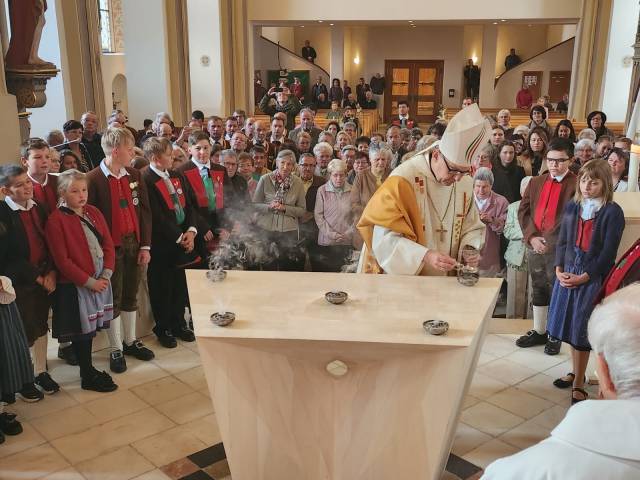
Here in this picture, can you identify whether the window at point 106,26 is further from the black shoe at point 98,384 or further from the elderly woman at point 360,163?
the black shoe at point 98,384

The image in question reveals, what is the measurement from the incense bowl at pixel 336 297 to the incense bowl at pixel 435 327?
453 mm

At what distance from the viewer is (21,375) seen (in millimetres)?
3791

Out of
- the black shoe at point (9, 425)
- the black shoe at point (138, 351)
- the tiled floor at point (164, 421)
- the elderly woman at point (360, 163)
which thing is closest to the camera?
the tiled floor at point (164, 421)

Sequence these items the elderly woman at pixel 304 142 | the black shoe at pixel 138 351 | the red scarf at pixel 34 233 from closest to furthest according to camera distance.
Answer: the red scarf at pixel 34 233
the black shoe at pixel 138 351
the elderly woman at pixel 304 142

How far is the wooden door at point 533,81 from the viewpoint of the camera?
Answer: 882 inches

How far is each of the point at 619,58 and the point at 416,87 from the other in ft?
32.3

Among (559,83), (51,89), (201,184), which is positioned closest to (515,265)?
(201,184)

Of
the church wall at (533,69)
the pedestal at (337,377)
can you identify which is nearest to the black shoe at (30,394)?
the pedestal at (337,377)

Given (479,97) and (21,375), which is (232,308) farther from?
(479,97)

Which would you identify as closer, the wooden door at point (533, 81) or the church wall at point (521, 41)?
the wooden door at point (533, 81)

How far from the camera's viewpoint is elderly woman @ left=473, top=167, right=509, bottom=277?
5797 mm

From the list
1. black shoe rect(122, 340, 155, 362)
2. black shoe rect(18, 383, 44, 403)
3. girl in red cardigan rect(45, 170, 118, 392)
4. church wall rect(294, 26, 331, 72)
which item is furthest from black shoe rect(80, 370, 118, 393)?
church wall rect(294, 26, 331, 72)

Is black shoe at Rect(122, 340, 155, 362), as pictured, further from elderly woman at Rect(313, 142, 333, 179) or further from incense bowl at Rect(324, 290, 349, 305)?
elderly woman at Rect(313, 142, 333, 179)

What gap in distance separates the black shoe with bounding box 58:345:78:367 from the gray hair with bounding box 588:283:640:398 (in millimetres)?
3980
